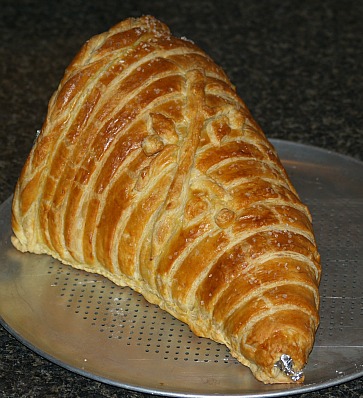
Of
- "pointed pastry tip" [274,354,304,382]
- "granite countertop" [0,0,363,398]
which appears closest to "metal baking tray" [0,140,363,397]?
"pointed pastry tip" [274,354,304,382]

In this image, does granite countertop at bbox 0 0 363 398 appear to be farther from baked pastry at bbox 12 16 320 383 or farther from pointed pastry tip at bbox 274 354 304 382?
pointed pastry tip at bbox 274 354 304 382

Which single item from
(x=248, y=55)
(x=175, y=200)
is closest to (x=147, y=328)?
(x=175, y=200)

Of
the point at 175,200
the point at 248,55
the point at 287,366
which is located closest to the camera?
the point at 287,366

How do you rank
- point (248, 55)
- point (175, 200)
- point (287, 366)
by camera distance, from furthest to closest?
point (248, 55) < point (175, 200) < point (287, 366)

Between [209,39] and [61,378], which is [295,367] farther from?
[209,39]

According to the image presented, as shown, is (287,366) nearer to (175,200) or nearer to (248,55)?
(175,200)

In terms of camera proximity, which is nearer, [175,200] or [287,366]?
[287,366]
